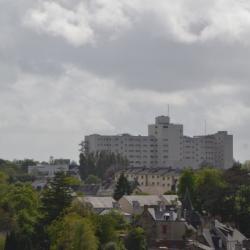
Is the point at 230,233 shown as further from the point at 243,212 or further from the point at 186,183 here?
the point at 186,183

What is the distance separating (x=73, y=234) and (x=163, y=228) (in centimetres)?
1911

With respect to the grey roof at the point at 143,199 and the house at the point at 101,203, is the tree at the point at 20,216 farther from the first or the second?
the grey roof at the point at 143,199

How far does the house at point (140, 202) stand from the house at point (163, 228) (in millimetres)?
15213

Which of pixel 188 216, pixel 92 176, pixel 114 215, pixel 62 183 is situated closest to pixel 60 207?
pixel 62 183

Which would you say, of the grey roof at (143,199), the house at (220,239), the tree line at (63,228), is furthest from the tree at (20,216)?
the grey roof at (143,199)

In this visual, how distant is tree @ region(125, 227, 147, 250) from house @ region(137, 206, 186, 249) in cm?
441

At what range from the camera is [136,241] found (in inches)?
3145

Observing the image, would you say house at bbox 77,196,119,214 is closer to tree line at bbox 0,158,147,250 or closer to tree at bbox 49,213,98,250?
tree line at bbox 0,158,147,250

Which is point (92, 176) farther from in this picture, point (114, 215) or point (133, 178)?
point (114, 215)

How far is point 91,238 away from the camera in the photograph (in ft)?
230

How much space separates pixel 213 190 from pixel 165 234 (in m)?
16.5

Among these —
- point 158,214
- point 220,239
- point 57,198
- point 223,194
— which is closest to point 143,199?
point 223,194

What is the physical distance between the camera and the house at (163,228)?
85.6 metres

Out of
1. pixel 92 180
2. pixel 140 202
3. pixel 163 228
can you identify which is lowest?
pixel 163 228
